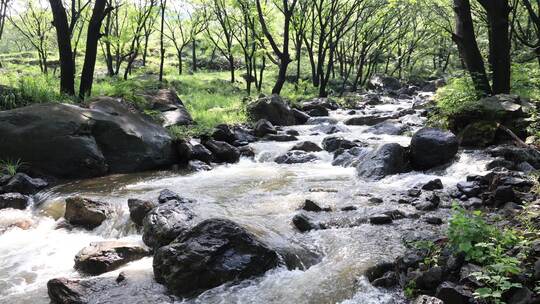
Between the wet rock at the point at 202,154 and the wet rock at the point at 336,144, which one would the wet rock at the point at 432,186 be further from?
the wet rock at the point at 202,154

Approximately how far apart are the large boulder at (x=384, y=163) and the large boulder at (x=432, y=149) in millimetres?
339

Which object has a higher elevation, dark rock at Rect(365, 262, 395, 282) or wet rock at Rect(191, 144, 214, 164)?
wet rock at Rect(191, 144, 214, 164)

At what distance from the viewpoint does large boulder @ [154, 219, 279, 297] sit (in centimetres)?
548

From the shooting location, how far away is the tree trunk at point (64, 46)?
15.1 meters

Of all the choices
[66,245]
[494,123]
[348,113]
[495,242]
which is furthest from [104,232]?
[348,113]

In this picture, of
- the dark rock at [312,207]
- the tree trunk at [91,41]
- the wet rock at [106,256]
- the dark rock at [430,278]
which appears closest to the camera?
the dark rock at [430,278]

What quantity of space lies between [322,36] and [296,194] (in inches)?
828

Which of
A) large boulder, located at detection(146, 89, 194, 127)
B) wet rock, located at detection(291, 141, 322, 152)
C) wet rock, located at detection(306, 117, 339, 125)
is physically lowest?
wet rock, located at detection(291, 141, 322, 152)

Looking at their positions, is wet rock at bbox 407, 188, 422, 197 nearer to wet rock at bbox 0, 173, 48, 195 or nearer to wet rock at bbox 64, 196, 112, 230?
wet rock at bbox 64, 196, 112, 230

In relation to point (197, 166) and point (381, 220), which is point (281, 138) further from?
point (381, 220)

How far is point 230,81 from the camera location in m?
37.8

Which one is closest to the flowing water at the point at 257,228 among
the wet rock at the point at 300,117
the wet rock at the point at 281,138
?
A: the wet rock at the point at 281,138

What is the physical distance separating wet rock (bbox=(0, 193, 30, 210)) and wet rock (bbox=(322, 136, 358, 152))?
362 inches

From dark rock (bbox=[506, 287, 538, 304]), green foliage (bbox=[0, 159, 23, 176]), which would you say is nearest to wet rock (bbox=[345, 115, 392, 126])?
green foliage (bbox=[0, 159, 23, 176])
